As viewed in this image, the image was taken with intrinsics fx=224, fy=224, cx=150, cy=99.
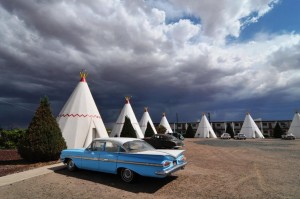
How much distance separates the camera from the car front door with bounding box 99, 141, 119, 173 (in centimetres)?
658

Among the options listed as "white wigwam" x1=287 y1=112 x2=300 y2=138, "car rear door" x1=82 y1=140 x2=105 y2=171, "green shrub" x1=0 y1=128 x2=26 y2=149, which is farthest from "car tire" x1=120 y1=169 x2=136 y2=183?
"white wigwam" x1=287 y1=112 x2=300 y2=138

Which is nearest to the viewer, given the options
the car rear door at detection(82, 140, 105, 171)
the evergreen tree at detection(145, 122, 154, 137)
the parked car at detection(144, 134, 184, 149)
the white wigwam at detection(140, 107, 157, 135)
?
the car rear door at detection(82, 140, 105, 171)

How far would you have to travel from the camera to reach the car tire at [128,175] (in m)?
6.26

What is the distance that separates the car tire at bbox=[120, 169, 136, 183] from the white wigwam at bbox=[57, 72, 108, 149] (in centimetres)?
834

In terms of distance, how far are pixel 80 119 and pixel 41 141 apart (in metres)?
4.82

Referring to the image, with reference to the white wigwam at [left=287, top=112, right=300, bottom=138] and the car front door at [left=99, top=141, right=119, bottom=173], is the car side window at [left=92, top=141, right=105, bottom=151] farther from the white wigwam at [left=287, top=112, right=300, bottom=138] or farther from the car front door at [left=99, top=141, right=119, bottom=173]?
the white wigwam at [left=287, top=112, right=300, bottom=138]

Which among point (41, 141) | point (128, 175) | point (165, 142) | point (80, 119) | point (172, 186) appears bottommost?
point (172, 186)

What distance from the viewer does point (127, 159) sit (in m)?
6.30

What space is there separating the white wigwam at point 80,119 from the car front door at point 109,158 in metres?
7.70

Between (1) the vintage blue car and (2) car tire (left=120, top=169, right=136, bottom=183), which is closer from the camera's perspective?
(1) the vintage blue car

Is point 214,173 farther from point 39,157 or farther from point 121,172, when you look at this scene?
point 39,157

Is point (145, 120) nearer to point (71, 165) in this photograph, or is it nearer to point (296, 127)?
point (71, 165)

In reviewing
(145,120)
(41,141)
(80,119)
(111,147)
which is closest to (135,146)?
(111,147)

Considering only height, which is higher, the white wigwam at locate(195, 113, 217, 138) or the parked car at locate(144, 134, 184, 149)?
the white wigwam at locate(195, 113, 217, 138)
